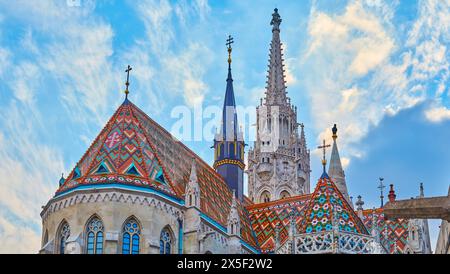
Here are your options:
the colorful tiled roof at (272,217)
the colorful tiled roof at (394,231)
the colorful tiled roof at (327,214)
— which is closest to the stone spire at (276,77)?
the colorful tiled roof at (272,217)

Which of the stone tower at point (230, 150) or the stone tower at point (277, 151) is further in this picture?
the stone tower at point (277, 151)

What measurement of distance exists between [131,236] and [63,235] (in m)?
2.48

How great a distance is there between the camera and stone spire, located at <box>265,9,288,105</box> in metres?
57.0

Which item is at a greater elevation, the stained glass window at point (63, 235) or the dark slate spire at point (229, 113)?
the dark slate spire at point (229, 113)

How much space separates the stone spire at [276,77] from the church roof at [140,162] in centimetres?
2160

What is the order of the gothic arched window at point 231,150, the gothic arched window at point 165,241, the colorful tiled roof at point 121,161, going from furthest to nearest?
the gothic arched window at point 231,150
the gothic arched window at point 165,241
the colorful tiled roof at point 121,161

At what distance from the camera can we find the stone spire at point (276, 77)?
5701 centimetres

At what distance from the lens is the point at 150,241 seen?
2825cm

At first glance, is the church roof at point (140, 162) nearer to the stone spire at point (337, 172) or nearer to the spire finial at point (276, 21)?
the stone spire at point (337, 172)

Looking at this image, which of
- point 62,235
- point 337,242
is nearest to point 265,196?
point 337,242

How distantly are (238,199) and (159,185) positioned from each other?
36.0 ft

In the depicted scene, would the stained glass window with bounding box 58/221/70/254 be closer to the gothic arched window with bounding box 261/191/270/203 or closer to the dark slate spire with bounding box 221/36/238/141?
the dark slate spire with bounding box 221/36/238/141
